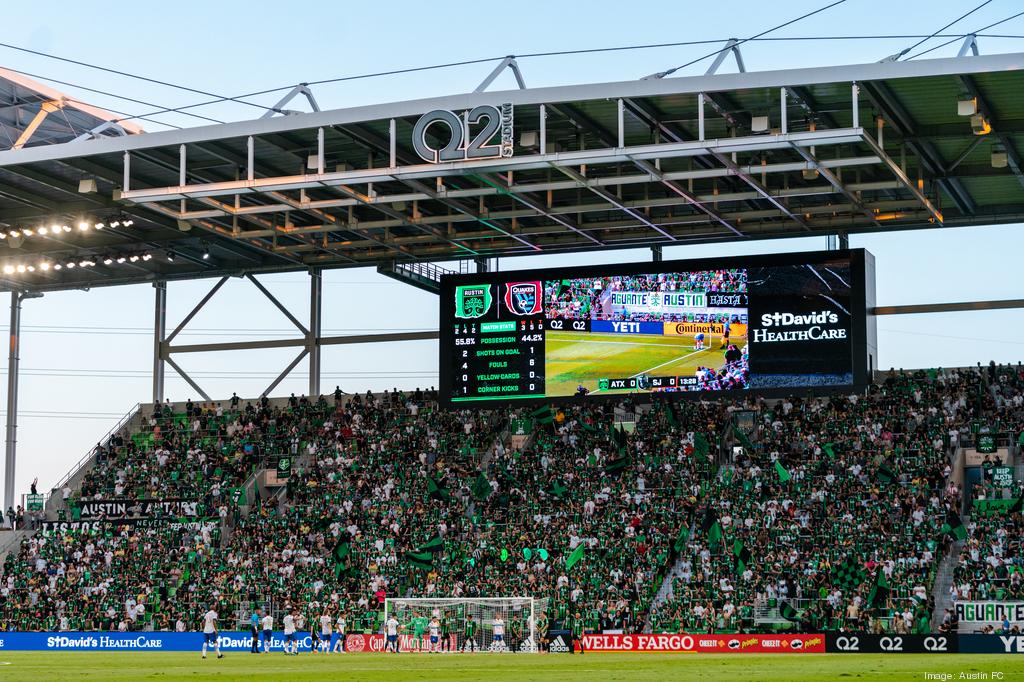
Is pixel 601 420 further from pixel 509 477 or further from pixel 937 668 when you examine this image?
pixel 937 668

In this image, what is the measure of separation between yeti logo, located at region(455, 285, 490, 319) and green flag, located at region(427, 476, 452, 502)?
5996 millimetres

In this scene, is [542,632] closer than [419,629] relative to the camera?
Yes

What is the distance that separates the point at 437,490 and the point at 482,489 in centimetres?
178

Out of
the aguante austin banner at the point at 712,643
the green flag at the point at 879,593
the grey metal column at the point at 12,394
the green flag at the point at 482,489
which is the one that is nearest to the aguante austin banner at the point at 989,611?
the green flag at the point at 879,593

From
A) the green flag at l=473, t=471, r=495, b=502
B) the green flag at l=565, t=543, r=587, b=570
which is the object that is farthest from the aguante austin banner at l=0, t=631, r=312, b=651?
the green flag at l=473, t=471, r=495, b=502

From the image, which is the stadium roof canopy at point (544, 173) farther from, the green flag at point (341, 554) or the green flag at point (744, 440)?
the green flag at point (341, 554)

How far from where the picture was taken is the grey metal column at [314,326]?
193 ft

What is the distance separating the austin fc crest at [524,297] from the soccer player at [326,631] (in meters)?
13.5

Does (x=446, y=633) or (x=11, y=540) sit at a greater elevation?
(x=11, y=540)

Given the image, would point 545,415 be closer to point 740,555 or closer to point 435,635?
point 740,555

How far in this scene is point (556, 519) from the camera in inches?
1896

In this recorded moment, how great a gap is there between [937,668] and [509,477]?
26.7 m

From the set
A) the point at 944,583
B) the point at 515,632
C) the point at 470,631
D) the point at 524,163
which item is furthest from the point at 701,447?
the point at 524,163

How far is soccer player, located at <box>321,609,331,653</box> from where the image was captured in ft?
138
